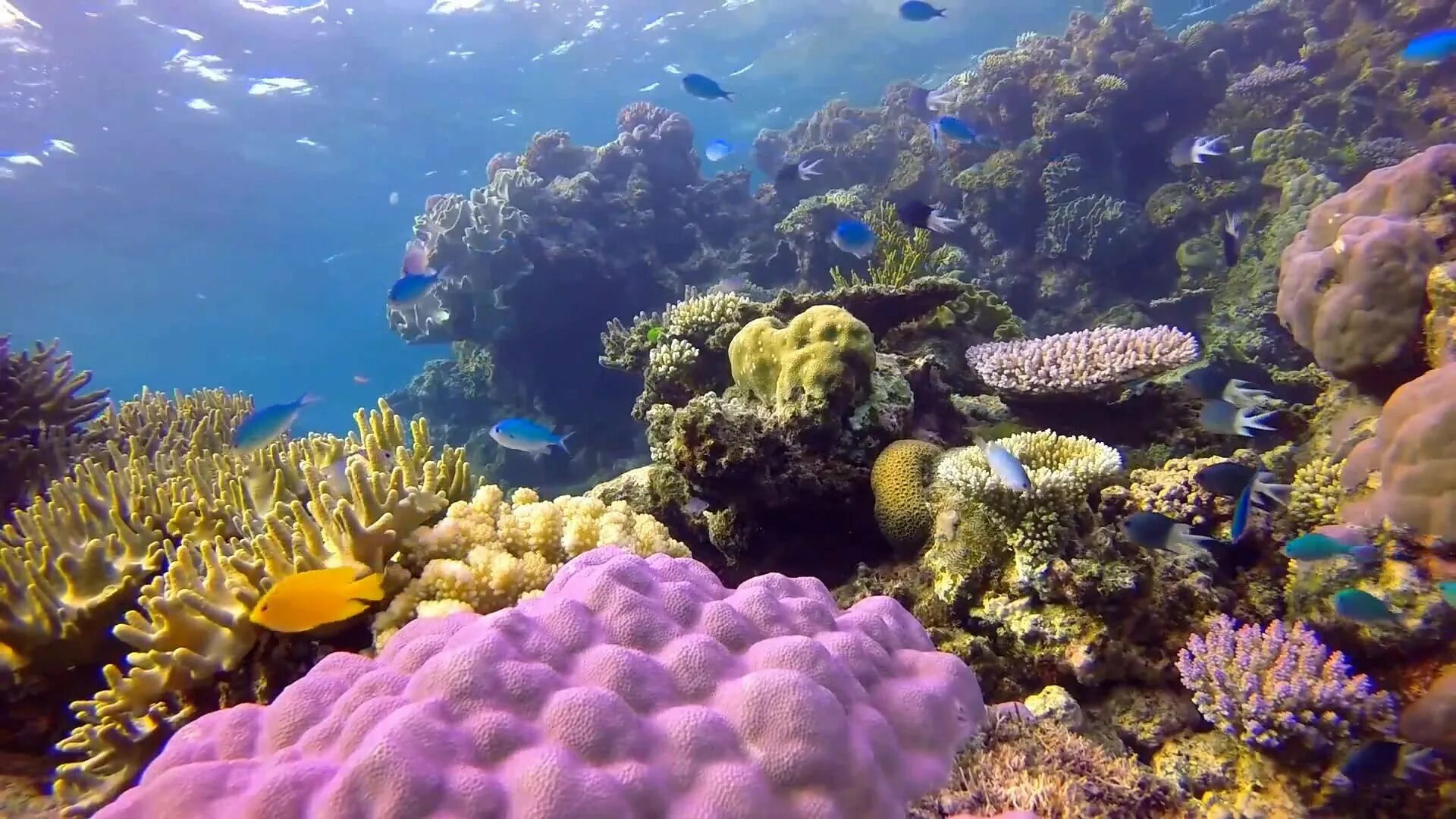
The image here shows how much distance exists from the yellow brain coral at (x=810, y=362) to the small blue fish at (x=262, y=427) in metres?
3.11

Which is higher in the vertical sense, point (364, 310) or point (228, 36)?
point (228, 36)

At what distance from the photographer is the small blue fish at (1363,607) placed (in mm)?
3078

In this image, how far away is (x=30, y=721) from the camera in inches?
124

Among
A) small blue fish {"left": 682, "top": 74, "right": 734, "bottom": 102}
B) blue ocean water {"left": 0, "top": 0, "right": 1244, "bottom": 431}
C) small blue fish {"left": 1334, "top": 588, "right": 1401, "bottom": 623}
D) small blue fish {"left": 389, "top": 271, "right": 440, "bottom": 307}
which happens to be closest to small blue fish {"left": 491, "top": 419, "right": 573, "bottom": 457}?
small blue fish {"left": 389, "top": 271, "right": 440, "bottom": 307}

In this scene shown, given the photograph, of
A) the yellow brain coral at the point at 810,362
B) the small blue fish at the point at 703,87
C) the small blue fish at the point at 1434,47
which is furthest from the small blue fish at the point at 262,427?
the small blue fish at the point at 1434,47

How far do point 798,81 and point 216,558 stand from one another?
127 ft

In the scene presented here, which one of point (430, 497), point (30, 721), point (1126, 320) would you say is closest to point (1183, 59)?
point (1126, 320)

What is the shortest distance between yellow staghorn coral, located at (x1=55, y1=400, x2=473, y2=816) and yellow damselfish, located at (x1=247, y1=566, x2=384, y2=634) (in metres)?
0.27

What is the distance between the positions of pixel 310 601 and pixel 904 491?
308 centimetres

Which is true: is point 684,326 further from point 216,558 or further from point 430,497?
point 216,558

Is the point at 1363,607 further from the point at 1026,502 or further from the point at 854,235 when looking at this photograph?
the point at 854,235

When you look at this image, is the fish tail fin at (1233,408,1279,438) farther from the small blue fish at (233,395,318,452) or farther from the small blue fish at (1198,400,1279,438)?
the small blue fish at (233,395,318,452)

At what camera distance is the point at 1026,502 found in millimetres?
3459

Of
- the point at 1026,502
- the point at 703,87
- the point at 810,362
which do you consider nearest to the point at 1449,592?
the point at 1026,502
